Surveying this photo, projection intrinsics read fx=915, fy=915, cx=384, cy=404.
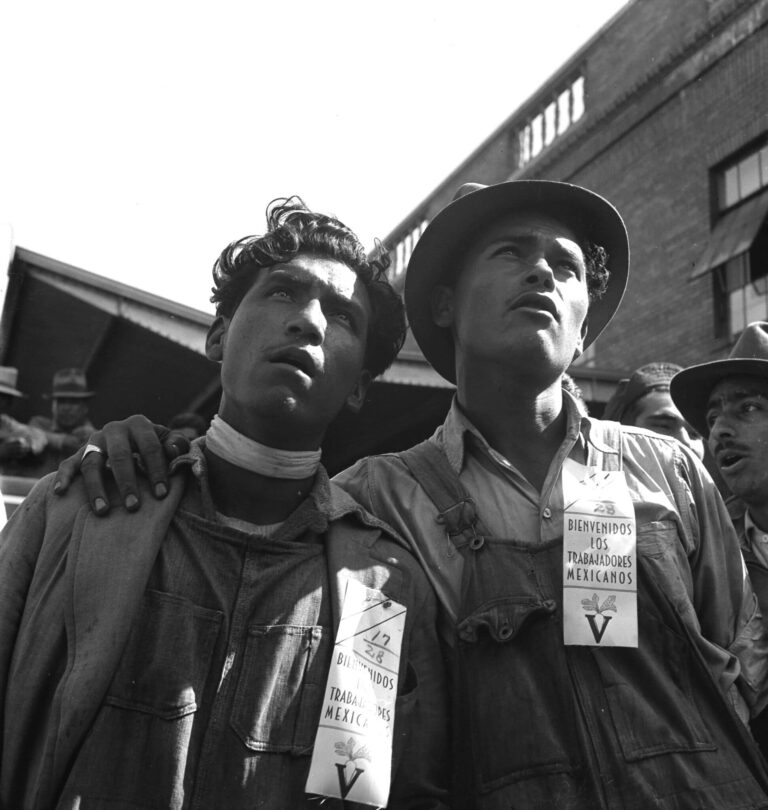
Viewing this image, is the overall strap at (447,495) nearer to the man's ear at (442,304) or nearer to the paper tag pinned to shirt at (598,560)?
the paper tag pinned to shirt at (598,560)

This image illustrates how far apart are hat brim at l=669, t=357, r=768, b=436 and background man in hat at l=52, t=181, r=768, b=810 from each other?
538 mm

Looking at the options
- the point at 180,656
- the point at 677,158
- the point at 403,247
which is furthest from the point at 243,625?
the point at 403,247

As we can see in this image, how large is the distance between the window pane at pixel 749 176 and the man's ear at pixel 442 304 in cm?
995

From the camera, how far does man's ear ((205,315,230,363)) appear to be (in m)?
2.64

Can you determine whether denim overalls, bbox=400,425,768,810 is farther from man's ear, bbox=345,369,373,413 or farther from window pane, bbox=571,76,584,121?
window pane, bbox=571,76,584,121

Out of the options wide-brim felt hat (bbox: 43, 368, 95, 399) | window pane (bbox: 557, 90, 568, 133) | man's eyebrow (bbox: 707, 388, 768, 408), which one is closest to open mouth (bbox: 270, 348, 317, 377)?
man's eyebrow (bbox: 707, 388, 768, 408)

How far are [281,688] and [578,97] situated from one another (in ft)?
50.0

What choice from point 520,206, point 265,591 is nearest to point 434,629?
point 265,591

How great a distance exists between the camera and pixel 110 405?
1056cm

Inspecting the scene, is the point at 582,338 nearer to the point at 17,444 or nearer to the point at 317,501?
the point at 317,501

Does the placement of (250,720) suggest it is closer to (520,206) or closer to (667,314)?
(520,206)

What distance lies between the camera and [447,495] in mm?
2479

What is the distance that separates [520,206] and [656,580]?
3.82 ft

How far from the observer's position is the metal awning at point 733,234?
1109 centimetres
